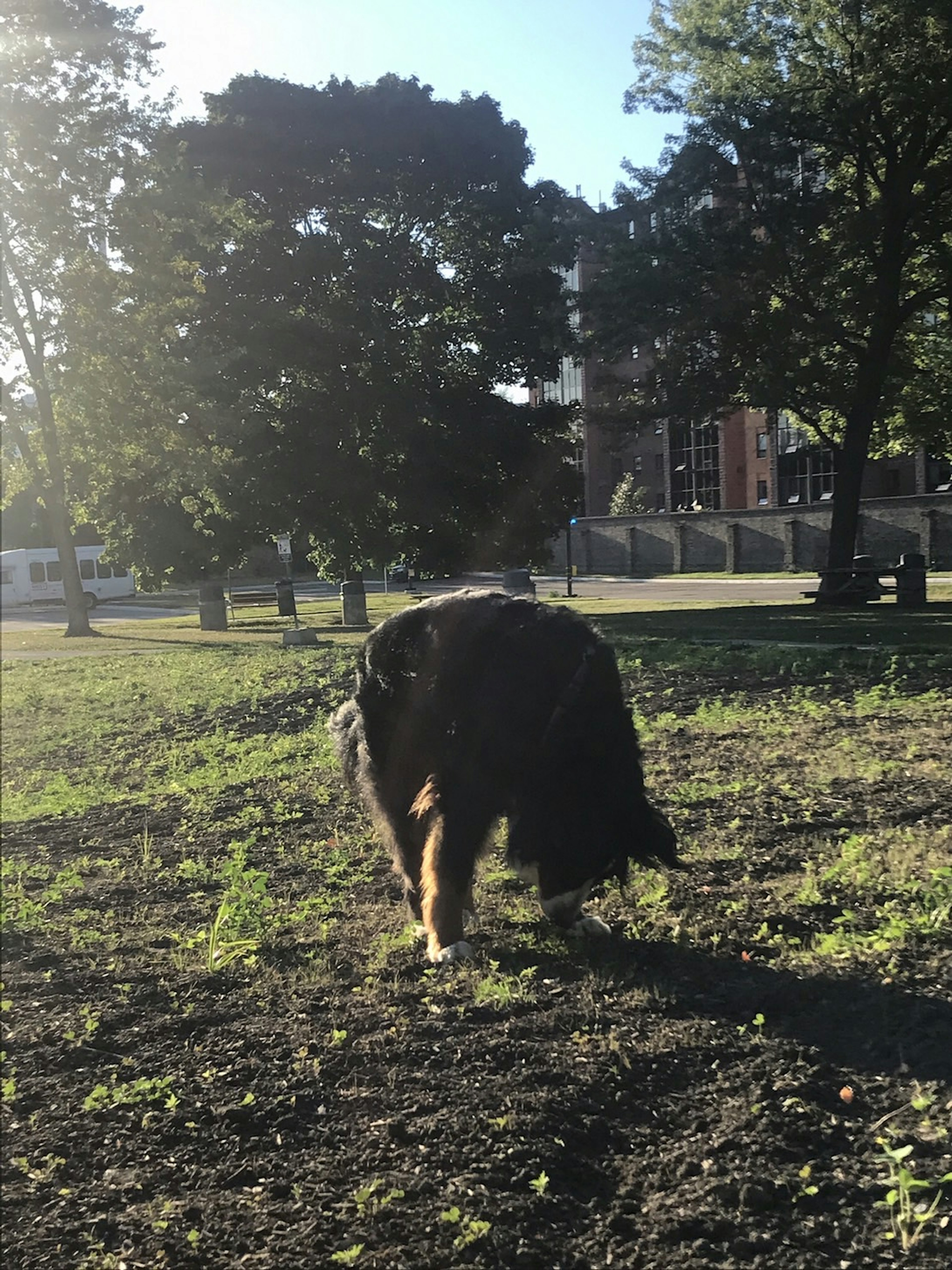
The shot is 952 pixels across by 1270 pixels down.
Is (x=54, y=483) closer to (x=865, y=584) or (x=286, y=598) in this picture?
(x=286, y=598)

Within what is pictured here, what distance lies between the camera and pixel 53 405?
258 cm

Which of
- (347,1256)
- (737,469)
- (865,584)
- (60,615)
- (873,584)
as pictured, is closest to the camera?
(347,1256)

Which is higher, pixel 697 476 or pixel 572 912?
pixel 697 476

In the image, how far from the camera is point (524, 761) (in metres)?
3.98

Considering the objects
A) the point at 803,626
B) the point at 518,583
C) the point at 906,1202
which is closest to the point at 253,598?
the point at 518,583

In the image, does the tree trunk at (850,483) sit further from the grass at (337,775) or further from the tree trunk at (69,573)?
the tree trunk at (69,573)

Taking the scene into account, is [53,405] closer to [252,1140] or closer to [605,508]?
[252,1140]

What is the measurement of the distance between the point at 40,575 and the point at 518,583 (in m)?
2.71

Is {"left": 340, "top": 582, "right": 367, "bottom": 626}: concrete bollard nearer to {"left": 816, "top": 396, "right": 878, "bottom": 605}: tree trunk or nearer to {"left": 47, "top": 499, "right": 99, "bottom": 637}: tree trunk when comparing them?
{"left": 47, "top": 499, "right": 99, "bottom": 637}: tree trunk

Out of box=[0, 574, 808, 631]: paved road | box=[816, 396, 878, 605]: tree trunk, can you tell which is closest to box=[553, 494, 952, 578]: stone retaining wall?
box=[816, 396, 878, 605]: tree trunk

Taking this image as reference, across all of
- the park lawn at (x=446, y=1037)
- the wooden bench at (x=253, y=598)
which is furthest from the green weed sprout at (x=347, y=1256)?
the wooden bench at (x=253, y=598)

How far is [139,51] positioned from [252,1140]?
276cm

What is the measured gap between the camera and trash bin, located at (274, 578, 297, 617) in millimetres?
7344

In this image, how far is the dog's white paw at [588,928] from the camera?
13.9ft
